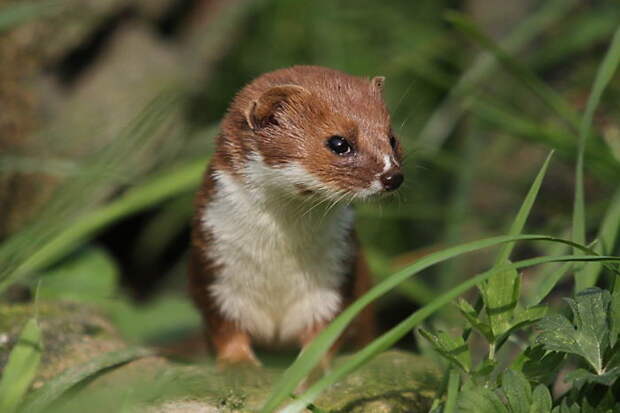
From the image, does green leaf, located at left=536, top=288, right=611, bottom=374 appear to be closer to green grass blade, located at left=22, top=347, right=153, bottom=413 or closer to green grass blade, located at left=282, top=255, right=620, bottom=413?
green grass blade, located at left=282, top=255, right=620, bottom=413

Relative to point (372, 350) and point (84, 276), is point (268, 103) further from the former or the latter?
point (84, 276)

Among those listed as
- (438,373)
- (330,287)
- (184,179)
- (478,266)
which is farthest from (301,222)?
(478,266)

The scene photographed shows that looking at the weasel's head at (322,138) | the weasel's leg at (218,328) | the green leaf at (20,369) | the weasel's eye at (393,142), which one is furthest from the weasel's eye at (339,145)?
the green leaf at (20,369)

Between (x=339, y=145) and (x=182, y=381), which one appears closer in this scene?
(x=182, y=381)

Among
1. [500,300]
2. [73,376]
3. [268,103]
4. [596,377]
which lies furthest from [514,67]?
[73,376]

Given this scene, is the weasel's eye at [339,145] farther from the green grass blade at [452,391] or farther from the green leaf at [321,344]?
the green grass blade at [452,391]
